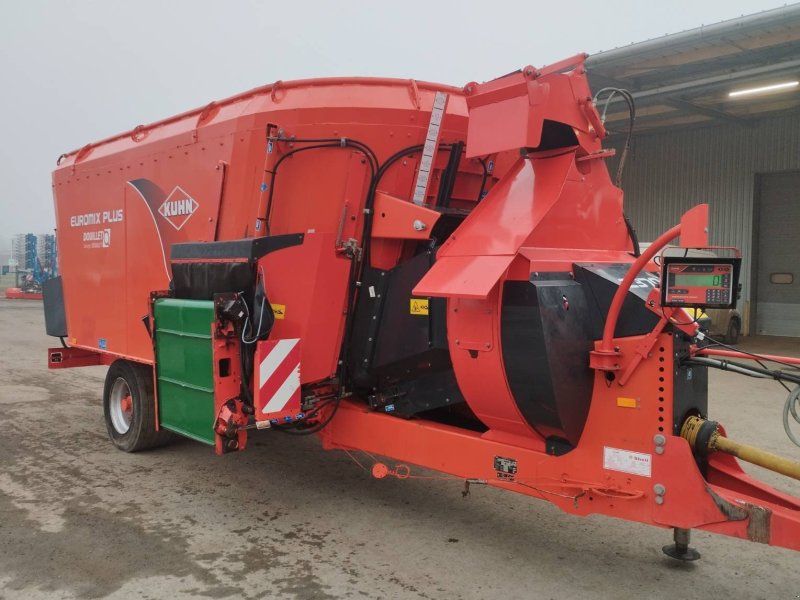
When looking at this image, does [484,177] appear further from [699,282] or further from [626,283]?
[699,282]

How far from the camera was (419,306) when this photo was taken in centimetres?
389

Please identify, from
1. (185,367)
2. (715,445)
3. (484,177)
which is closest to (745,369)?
(715,445)

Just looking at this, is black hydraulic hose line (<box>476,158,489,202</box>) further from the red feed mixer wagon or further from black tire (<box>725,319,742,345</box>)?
black tire (<box>725,319,742,345</box>)

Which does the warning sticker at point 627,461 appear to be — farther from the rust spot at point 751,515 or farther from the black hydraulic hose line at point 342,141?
the black hydraulic hose line at point 342,141

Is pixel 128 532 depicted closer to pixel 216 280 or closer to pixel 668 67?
pixel 216 280

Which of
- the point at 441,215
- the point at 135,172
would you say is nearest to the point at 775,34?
the point at 441,215

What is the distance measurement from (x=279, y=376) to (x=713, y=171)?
15655 mm

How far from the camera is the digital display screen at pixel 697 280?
2656 millimetres

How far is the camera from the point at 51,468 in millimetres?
5199

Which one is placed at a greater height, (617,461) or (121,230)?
(121,230)

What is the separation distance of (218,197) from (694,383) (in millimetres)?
3237

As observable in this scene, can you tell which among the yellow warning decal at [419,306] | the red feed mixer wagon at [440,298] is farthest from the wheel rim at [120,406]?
the yellow warning decal at [419,306]

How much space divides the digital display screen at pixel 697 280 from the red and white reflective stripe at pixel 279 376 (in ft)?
7.23

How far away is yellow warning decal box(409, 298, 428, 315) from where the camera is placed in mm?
3861
